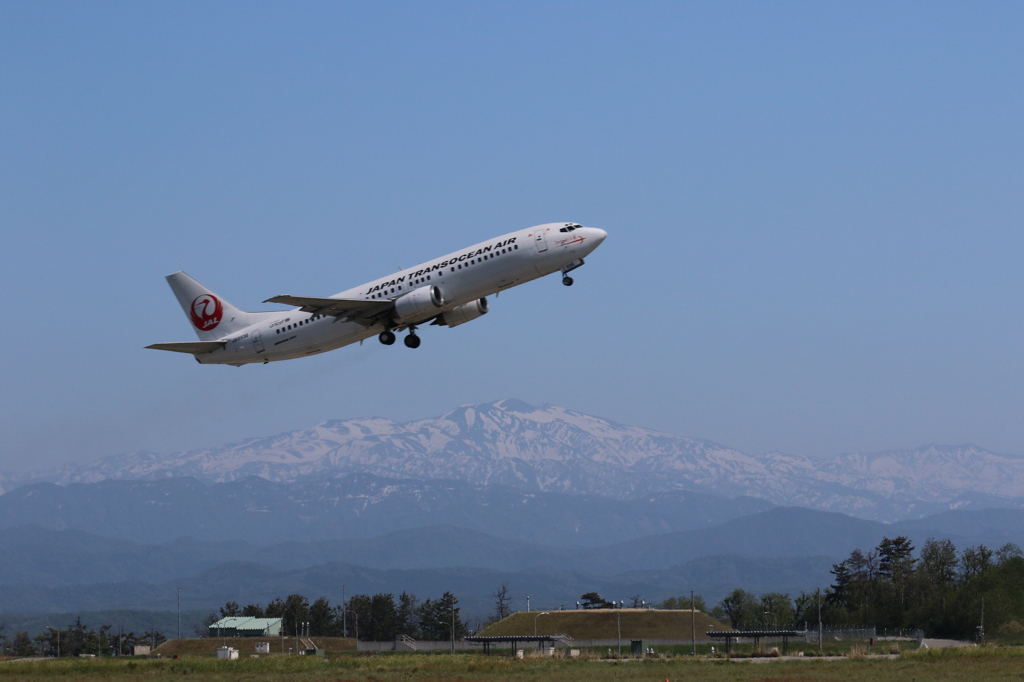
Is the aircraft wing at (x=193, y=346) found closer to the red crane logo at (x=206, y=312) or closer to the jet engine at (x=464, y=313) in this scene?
the red crane logo at (x=206, y=312)

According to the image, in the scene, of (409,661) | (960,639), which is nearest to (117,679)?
(409,661)

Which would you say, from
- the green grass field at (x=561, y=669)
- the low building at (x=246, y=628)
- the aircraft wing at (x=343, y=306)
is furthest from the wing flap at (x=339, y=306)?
the low building at (x=246, y=628)

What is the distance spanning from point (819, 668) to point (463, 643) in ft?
253

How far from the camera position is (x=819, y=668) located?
82500mm

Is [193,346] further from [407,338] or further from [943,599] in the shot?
[943,599]

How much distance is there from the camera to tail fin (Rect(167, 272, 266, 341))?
81.2 meters

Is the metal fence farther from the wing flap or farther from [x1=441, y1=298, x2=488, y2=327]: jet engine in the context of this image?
the wing flap

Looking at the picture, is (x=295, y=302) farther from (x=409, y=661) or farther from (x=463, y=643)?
(x=463, y=643)

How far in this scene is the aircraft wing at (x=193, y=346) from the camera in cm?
7706

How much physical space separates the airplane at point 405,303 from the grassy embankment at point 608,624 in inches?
3079

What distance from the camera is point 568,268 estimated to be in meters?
68.0

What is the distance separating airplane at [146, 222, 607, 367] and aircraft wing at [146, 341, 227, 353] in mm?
67

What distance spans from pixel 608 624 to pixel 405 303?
87315 mm

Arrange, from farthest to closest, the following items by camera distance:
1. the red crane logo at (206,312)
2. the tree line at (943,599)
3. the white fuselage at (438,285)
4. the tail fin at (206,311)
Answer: the tree line at (943,599) → the red crane logo at (206,312) → the tail fin at (206,311) → the white fuselage at (438,285)
